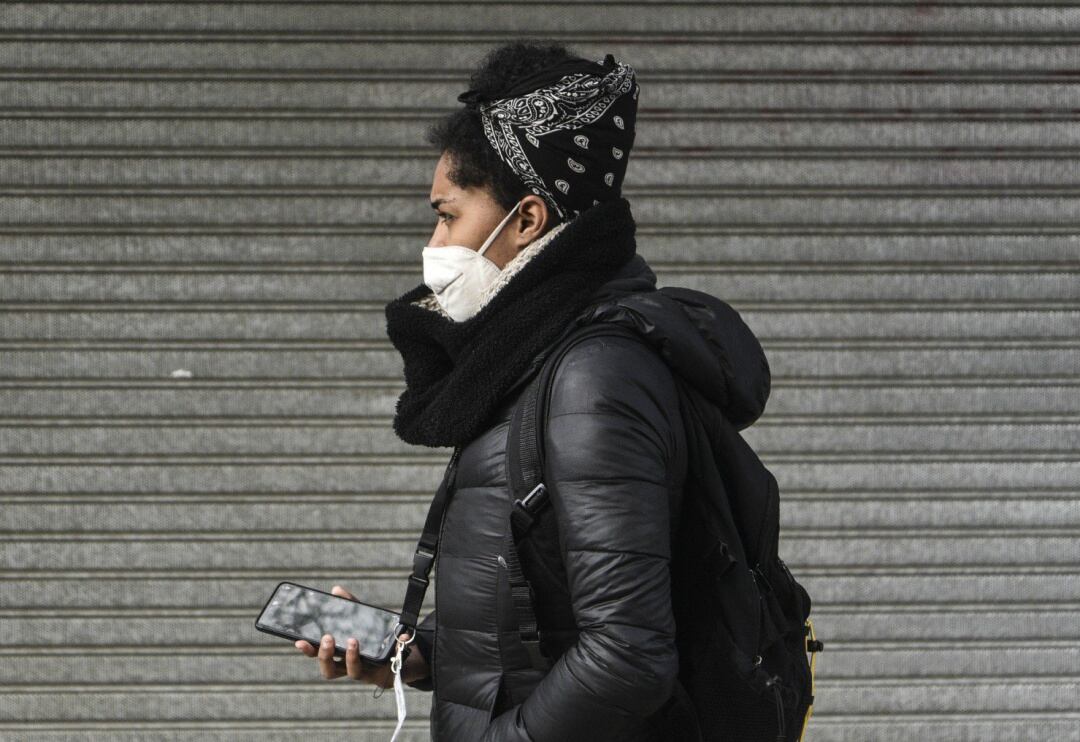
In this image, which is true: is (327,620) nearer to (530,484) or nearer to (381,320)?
(530,484)

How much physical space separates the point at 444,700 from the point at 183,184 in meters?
2.92

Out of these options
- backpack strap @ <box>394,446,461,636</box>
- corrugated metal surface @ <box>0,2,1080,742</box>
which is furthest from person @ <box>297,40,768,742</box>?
corrugated metal surface @ <box>0,2,1080,742</box>

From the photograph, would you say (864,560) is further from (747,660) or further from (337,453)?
(747,660)

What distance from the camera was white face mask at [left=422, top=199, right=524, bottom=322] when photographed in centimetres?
212

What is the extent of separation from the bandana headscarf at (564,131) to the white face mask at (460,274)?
0.08m

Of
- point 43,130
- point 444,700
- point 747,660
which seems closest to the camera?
point 747,660

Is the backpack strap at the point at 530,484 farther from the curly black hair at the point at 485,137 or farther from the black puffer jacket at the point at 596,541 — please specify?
the curly black hair at the point at 485,137

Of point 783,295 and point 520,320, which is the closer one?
point 520,320

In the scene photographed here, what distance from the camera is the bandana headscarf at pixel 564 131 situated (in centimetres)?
204

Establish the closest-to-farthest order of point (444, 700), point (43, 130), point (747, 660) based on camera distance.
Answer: point (747, 660)
point (444, 700)
point (43, 130)

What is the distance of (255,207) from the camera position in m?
4.46

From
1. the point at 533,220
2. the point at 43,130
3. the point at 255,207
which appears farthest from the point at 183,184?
the point at 533,220

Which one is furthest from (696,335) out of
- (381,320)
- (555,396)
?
(381,320)

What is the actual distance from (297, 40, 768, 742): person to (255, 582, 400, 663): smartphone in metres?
0.05
